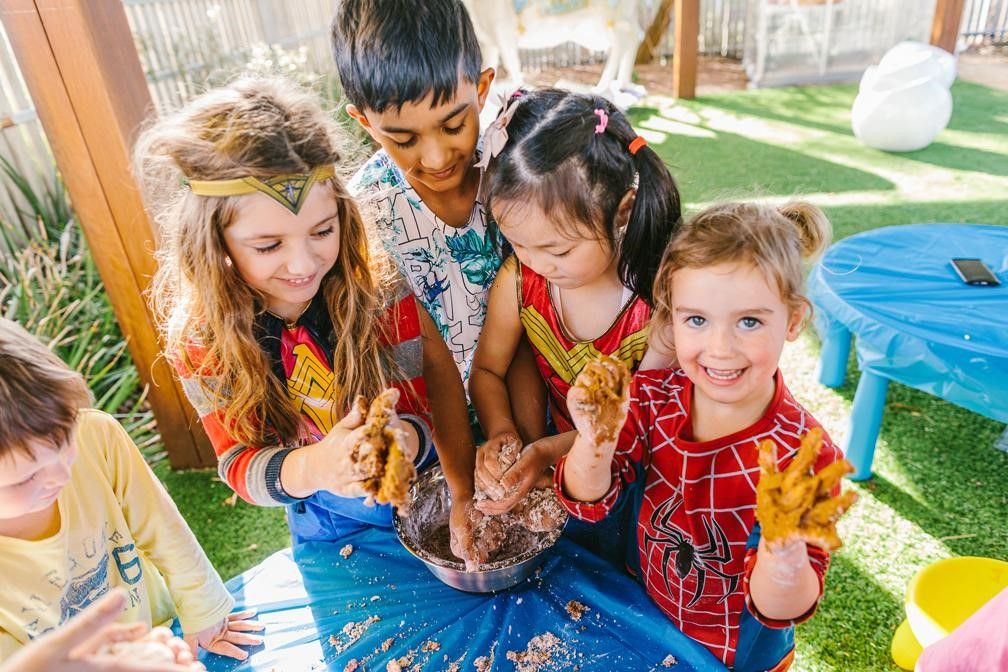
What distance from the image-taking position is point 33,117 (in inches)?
155

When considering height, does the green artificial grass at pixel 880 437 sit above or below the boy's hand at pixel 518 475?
below

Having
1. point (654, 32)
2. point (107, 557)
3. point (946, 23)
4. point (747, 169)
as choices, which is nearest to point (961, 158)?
point (747, 169)

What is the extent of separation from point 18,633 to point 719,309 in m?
1.48

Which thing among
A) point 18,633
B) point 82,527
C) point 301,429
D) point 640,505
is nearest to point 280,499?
point 301,429

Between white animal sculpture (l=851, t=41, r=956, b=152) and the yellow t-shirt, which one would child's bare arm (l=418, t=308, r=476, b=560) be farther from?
white animal sculpture (l=851, t=41, r=956, b=152)


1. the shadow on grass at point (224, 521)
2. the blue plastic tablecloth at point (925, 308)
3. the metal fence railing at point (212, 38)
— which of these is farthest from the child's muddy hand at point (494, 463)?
the metal fence railing at point (212, 38)

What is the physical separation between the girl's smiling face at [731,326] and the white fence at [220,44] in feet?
5.11

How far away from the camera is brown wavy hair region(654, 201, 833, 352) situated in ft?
4.14

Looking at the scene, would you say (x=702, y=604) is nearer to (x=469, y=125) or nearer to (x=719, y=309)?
(x=719, y=309)

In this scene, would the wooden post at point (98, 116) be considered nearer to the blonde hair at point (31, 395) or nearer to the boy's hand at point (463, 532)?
the blonde hair at point (31, 395)

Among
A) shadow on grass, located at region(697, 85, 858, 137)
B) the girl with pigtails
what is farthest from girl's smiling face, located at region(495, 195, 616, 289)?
shadow on grass, located at region(697, 85, 858, 137)

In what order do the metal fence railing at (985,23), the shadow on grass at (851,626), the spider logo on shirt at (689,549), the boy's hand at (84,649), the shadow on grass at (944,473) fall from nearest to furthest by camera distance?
1. the boy's hand at (84,649)
2. the spider logo on shirt at (689,549)
3. the shadow on grass at (851,626)
4. the shadow on grass at (944,473)
5. the metal fence railing at (985,23)

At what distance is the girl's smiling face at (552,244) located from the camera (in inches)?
55.7

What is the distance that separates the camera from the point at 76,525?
4.52 feet
